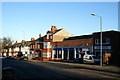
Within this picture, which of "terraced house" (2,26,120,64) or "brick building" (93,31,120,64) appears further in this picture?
"terraced house" (2,26,120,64)

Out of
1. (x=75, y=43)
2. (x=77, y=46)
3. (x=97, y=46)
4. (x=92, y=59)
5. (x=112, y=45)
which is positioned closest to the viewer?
(x=92, y=59)

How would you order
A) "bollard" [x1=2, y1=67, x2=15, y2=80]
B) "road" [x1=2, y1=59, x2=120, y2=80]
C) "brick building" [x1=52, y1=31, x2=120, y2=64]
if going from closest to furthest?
1. "bollard" [x1=2, y1=67, x2=15, y2=80]
2. "road" [x1=2, y1=59, x2=120, y2=80]
3. "brick building" [x1=52, y1=31, x2=120, y2=64]

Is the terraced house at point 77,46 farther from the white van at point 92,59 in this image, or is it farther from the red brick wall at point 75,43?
the white van at point 92,59

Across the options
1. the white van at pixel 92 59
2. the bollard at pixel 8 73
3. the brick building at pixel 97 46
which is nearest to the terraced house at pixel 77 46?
the brick building at pixel 97 46

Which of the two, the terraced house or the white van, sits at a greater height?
the terraced house

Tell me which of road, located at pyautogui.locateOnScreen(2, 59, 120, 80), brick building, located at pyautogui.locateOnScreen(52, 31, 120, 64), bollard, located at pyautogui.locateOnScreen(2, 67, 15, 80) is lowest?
road, located at pyautogui.locateOnScreen(2, 59, 120, 80)

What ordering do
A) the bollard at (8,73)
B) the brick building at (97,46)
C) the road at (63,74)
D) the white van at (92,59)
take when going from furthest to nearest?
Answer: the brick building at (97,46) → the white van at (92,59) → the road at (63,74) → the bollard at (8,73)

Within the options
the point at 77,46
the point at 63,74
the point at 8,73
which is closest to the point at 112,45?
the point at 77,46

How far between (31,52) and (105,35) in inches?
1789

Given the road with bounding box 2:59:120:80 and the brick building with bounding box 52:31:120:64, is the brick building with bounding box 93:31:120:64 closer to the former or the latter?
the brick building with bounding box 52:31:120:64

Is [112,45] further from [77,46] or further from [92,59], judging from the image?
[77,46]

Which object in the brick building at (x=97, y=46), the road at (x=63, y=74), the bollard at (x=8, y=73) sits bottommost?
the road at (x=63, y=74)

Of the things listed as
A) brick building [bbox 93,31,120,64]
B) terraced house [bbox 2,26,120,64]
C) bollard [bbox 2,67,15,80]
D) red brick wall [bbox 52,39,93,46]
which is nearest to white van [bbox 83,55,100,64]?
terraced house [bbox 2,26,120,64]

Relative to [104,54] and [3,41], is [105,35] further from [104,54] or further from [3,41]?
[3,41]
